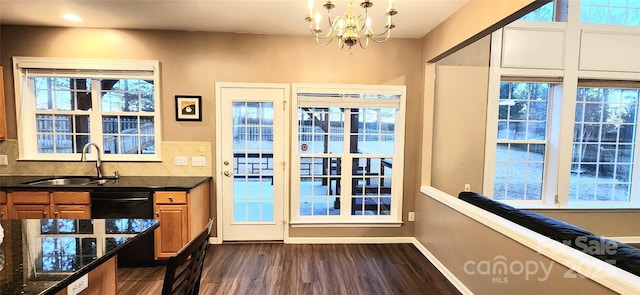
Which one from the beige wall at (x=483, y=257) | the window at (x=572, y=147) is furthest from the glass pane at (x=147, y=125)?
the window at (x=572, y=147)

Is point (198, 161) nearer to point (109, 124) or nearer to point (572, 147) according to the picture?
point (109, 124)

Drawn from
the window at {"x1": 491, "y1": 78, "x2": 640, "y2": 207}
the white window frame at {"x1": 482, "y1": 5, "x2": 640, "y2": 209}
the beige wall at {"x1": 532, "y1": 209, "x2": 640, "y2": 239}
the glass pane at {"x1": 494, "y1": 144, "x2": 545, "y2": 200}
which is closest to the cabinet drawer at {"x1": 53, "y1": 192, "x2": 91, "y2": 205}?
the white window frame at {"x1": 482, "y1": 5, "x2": 640, "y2": 209}

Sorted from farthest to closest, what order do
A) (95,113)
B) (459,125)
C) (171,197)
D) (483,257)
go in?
(459,125), (95,113), (171,197), (483,257)

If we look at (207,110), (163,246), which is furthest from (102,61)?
(163,246)

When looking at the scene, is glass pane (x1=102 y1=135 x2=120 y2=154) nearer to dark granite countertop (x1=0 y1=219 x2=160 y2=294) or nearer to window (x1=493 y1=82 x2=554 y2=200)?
dark granite countertop (x1=0 y1=219 x2=160 y2=294)

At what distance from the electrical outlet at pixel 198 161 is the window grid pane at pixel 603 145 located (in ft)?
15.0

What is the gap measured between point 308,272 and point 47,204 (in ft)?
8.61

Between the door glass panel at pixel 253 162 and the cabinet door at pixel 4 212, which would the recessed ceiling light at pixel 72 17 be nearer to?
the door glass panel at pixel 253 162

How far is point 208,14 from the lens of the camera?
277cm

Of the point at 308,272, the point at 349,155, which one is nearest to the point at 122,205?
the point at 308,272

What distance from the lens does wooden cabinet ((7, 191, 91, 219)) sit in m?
2.69

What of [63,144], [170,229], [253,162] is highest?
[63,144]

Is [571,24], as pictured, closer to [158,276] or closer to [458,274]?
[458,274]

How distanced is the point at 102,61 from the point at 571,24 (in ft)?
18.1
